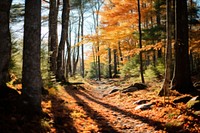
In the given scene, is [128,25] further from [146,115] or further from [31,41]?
[31,41]

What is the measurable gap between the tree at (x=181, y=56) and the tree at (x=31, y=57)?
22.3 ft

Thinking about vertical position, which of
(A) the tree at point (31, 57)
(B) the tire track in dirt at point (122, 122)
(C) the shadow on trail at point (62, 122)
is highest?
(A) the tree at point (31, 57)

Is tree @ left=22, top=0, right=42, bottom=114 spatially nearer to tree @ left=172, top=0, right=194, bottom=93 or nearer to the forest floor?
the forest floor

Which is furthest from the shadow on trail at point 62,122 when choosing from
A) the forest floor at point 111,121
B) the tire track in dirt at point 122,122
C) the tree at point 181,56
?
the tree at point 181,56

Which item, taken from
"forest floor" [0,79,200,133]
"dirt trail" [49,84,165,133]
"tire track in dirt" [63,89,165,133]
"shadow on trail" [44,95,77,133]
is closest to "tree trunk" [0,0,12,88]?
"forest floor" [0,79,200,133]

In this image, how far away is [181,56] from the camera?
10570mm

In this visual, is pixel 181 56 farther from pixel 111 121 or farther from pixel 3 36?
pixel 3 36

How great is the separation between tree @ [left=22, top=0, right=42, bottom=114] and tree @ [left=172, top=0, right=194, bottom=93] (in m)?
6.80

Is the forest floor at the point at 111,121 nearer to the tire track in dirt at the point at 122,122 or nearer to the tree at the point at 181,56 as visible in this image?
the tire track in dirt at the point at 122,122

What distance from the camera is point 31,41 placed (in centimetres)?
559

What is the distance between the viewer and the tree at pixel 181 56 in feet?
34.0

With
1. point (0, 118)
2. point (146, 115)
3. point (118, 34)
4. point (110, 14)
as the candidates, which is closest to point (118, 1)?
point (110, 14)

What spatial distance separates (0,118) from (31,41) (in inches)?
74.0

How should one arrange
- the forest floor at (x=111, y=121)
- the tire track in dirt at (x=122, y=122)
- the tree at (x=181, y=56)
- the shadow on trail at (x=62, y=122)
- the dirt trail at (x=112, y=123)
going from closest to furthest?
the forest floor at (x=111, y=121) → the shadow on trail at (x=62, y=122) → the dirt trail at (x=112, y=123) → the tire track in dirt at (x=122, y=122) → the tree at (x=181, y=56)
